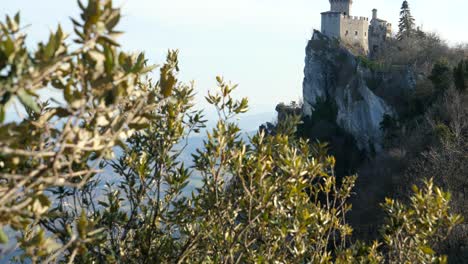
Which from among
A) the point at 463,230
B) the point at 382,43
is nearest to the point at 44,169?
the point at 463,230

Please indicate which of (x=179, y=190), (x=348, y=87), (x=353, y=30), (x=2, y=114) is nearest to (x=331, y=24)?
(x=353, y=30)

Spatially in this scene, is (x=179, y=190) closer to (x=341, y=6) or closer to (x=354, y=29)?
(x=354, y=29)

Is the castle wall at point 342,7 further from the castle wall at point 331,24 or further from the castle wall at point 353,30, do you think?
the castle wall at point 331,24

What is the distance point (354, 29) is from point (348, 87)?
1582 centimetres

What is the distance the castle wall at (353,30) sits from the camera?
251ft

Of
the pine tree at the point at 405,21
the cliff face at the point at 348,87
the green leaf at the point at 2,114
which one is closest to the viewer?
the green leaf at the point at 2,114

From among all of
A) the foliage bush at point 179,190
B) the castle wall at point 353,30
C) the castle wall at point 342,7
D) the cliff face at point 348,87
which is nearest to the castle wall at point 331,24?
the castle wall at point 353,30

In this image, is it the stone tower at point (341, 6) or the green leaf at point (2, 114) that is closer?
the green leaf at point (2, 114)

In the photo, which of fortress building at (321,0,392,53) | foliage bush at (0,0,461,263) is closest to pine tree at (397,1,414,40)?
fortress building at (321,0,392,53)

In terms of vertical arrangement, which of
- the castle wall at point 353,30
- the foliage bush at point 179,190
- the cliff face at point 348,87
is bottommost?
the foliage bush at point 179,190

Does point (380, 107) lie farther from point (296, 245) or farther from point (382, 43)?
point (296, 245)

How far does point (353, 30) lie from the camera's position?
252ft

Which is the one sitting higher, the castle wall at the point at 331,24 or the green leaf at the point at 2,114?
the castle wall at the point at 331,24

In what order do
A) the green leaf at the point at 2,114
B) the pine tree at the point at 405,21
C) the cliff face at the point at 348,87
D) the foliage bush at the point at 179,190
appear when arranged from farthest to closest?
the pine tree at the point at 405,21
the cliff face at the point at 348,87
the foliage bush at the point at 179,190
the green leaf at the point at 2,114
